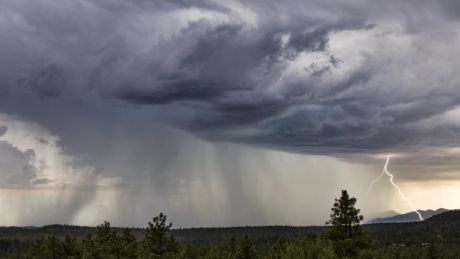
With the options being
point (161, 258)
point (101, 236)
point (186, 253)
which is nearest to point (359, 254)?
point (161, 258)

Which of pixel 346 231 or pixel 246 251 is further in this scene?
pixel 246 251

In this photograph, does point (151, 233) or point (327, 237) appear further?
point (151, 233)

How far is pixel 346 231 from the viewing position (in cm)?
4841

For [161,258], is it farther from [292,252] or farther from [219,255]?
[292,252]

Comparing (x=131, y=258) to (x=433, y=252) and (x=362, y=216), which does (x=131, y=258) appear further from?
(x=433, y=252)

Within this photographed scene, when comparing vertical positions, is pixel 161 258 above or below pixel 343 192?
below

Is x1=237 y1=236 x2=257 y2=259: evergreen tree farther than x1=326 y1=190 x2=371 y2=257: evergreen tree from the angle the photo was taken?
Yes

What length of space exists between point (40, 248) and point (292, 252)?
5436 cm

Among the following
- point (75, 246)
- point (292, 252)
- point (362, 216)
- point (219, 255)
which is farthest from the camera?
point (75, 246)

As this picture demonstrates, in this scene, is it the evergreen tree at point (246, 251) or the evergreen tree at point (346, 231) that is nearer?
the evergreen tree at point (346, 231)

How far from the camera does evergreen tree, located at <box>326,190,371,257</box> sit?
47.5 metres

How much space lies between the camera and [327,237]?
48.3 m

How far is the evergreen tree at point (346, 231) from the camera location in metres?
47.5

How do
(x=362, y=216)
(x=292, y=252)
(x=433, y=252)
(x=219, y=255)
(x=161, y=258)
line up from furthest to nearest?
(x=433, y=252)
(x=219, y=255)
(x=161, y=258)
(x=362, y=216)
(x=292, y=252)
